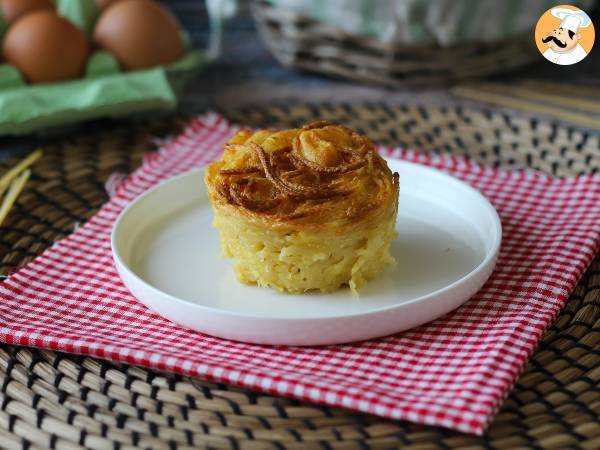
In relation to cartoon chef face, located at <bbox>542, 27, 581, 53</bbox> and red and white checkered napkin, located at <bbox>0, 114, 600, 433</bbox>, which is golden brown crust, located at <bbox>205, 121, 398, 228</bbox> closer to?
red and white checkered napkin, located at <bbox>0, 114, 600, 433</bbox>

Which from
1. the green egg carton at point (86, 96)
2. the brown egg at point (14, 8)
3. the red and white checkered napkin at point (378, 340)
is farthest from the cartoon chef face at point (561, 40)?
the brown egg at point (14, 8)

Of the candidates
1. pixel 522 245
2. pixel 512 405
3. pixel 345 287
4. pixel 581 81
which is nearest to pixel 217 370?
pixel 345 287

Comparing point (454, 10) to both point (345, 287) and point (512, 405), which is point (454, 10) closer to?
point (345, 287)

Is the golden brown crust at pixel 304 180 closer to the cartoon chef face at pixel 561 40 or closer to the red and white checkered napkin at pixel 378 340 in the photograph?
the red and white checkered napkin at pixel 378 340

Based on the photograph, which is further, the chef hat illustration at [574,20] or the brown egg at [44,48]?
the brown egg at [44,48]

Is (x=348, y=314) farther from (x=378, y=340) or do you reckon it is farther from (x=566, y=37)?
(x=566, y=37)

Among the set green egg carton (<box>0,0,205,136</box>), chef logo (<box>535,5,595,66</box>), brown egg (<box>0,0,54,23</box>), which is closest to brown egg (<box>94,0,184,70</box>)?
green egg carton (<box>0,0,205,136</box>)
